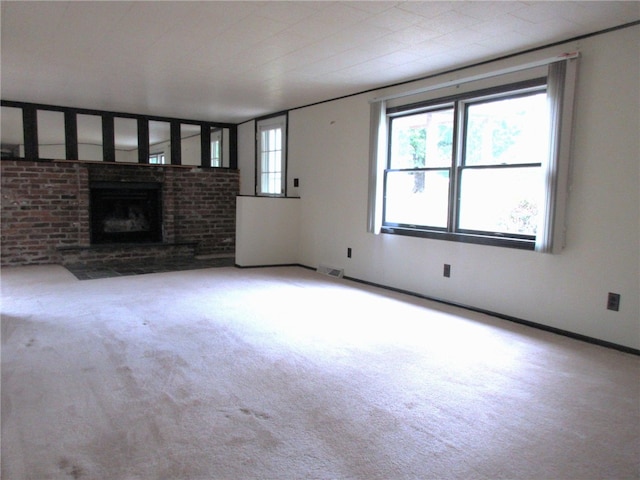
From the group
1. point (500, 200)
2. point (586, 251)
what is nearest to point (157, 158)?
point (500, 200)

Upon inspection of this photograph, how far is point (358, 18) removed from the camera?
324 cm

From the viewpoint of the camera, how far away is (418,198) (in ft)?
16.4

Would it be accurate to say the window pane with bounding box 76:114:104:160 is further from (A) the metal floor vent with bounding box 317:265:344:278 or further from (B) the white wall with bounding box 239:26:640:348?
(B) the white wall with bounding box 239:26:640:348

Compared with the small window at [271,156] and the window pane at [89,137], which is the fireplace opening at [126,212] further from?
the small window at [271,156]

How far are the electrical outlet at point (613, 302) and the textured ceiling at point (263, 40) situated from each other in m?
1.98

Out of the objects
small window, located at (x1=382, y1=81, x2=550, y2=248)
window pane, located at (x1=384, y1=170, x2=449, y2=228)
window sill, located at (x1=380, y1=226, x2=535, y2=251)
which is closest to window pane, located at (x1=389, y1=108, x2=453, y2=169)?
small window, located at (x1=382, y1=81, x2=550, y2=248)

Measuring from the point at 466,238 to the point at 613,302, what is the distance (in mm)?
1389

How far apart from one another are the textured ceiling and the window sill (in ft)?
5.40

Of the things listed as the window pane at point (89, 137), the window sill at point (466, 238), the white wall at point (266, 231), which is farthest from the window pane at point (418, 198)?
the window pane at point (89, 137)

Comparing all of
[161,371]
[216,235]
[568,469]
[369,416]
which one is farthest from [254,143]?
[568,469]

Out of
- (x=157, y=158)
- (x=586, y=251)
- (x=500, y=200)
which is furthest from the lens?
(x=157, y=158)

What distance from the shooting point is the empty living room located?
2098 millimetres

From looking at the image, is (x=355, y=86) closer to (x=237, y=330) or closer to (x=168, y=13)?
(x=168, y=13)

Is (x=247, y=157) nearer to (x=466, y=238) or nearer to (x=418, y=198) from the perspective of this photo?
(x=418, y=198)
